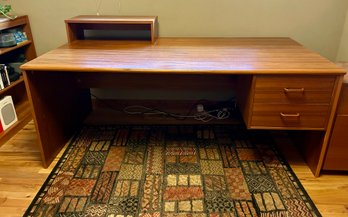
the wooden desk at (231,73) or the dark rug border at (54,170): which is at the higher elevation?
the wooden desk at (231,73)

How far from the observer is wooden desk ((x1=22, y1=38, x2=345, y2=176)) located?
4.46ft

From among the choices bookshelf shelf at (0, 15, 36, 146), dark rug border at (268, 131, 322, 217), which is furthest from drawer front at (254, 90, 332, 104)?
bookshelf shelf at (0, 15, 36, 146)

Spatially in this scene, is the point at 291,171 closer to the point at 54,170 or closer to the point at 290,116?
the point at 290,116

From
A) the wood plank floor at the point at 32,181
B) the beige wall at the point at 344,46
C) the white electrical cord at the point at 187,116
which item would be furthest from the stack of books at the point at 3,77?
the beige wall at the point at 344,46

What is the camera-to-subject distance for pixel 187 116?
229cm

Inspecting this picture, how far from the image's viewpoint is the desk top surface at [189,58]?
1.36 metres

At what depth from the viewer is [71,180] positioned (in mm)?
1565

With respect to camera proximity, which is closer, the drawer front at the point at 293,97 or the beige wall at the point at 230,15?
the drawer front at the point at 293,97

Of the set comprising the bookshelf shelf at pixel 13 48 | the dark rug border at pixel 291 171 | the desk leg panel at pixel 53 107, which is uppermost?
the bookshelf shelf at pixel 13 48

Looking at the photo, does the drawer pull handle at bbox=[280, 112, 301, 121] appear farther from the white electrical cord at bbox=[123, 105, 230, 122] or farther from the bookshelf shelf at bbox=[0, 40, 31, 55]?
the bookshelf shelf at bbox=[0, 40, 31, 55]

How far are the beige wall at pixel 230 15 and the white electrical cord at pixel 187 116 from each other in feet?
2.16

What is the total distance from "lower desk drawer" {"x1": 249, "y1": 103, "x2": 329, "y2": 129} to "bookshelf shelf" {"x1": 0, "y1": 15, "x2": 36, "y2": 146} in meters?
1.76

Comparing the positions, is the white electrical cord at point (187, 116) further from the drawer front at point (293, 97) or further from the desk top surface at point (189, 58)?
the drawer front at point (293, 97)

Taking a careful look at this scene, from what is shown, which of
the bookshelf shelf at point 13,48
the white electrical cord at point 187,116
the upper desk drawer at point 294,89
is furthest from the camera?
the white electrical cord at point 187,116
